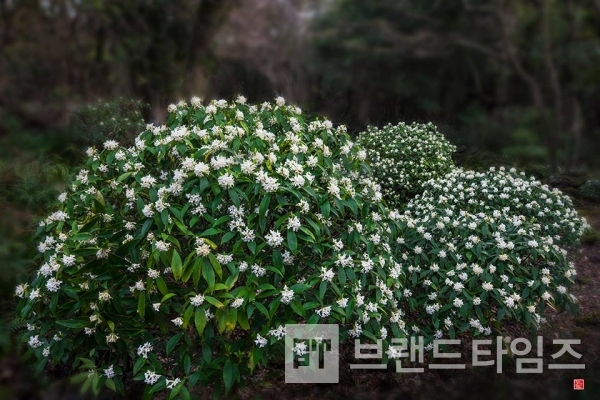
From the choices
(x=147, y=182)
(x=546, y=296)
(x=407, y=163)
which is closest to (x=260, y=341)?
(x=147, y=182)

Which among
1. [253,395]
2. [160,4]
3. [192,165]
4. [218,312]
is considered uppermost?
[160,4]

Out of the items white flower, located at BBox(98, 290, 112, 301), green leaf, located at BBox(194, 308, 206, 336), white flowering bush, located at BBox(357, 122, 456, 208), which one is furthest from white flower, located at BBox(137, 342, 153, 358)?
white flowering bush, located at BBox(357, 122, 456, 208)

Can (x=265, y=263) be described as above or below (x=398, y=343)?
above

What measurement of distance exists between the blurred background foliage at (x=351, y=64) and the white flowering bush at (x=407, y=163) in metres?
1.84

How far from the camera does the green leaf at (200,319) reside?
1.83m

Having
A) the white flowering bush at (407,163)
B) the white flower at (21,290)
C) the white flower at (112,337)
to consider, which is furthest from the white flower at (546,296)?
the white flower at (21,290)

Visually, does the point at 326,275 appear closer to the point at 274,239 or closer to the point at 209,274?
the point at 274,239

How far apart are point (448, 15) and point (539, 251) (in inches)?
235

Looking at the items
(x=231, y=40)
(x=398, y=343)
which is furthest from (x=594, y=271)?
(x=231, y=40)

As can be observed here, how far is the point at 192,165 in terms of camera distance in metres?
2.02

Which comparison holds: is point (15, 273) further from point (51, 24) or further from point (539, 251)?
point (51, 24)

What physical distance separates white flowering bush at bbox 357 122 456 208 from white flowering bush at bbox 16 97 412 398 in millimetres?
3121

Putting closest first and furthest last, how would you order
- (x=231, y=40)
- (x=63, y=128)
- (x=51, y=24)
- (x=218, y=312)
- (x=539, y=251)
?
1. (x=218, y=312)
2. (x=539, y=251)
3. (x=63, y=128)
4. (x=51, y=24)
5. (x=231, y=40)

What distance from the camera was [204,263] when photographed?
6.10 feet
